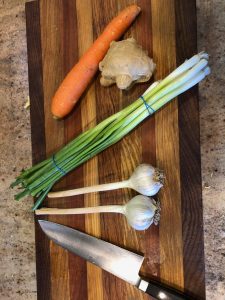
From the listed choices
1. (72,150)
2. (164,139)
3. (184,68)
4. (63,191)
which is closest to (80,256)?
(63,191)

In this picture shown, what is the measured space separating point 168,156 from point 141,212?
16 cm

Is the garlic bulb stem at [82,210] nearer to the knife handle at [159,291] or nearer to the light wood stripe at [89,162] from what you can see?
the light wood stripe at [89,162]

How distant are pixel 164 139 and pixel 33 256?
0.70 m

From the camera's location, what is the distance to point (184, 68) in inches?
33.8

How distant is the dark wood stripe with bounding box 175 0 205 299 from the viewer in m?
0.91

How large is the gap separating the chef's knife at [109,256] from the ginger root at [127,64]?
16.8 inches

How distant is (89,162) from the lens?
1011mm

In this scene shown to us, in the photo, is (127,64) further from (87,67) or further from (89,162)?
(89,162)

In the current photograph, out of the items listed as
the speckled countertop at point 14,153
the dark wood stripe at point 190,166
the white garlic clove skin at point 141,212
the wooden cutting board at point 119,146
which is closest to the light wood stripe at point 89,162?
the wooden cutting board at point 119,146

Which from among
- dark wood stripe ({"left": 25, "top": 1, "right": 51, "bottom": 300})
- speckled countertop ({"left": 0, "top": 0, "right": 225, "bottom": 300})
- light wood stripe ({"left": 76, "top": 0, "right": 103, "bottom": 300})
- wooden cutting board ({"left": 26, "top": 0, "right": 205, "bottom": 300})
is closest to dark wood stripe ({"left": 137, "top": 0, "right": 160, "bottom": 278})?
wooden cutting board ({"left": 26, "top": 0, "right": 205, "bottom": 300})

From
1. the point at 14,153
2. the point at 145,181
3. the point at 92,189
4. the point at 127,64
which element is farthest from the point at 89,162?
the point at 14,153

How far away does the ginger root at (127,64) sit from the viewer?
87cm

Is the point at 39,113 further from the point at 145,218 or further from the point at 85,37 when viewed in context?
the point at 145,218

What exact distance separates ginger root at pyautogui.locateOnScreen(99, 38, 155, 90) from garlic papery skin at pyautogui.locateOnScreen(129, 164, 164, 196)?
212mm
